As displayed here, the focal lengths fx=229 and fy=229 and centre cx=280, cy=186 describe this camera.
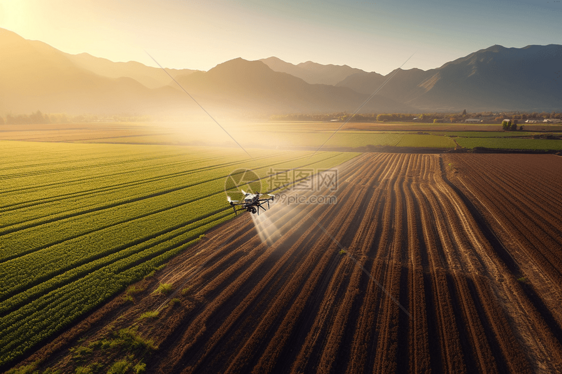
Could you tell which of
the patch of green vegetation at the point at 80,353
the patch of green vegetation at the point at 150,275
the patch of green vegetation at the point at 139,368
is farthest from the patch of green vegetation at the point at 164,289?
the patch of green vegetation at the point at 139,368

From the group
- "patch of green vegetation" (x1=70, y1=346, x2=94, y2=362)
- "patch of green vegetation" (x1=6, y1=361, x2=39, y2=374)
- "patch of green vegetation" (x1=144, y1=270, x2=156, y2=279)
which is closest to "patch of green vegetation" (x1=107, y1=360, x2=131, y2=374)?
"patch of green vegetation" (x1=70, y1=346, x2=94, y2=362)

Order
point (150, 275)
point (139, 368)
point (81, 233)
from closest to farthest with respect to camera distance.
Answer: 1. point (139, 368)
2. point (150, 275)
3. point (81, 233)

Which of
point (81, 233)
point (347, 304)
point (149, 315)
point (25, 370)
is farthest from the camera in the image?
point (81, 233)

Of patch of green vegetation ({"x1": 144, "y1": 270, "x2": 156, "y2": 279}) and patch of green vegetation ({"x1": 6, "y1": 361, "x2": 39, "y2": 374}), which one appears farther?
patch of green vegetation ({"x1": 144, "y1": 270, "x2": 156, "y2": 279})

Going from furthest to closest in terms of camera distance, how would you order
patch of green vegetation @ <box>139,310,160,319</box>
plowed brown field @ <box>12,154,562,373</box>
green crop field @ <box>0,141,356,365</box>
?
green crop field @ <box>0,141,356,365</box>
patch of green vegetation @ <box>139,310,160,319</box>
plowed brown field @ <box>12,154,562,373</box>

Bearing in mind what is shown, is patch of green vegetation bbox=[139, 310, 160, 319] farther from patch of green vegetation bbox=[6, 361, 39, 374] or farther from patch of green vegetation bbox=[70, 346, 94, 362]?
patch of green vegetation bbox=[6, 361, 39, 374]

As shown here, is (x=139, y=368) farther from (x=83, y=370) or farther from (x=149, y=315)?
(x=149, y=315)

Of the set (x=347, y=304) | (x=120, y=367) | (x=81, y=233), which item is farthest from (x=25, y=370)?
(x=347, y=304)

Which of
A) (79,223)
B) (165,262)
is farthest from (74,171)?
(165,262)
